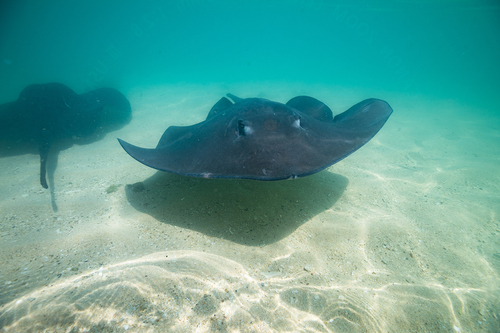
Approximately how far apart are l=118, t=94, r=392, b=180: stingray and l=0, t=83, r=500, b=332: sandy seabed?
3.04 feet

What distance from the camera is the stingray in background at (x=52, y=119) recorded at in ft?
19.6

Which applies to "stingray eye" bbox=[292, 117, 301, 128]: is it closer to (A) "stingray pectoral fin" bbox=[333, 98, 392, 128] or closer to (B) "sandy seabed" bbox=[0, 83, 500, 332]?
(A) "stingray pectoral fin" bbox=[333, 98, 392, 128]

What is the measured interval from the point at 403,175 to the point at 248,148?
4.56 meters

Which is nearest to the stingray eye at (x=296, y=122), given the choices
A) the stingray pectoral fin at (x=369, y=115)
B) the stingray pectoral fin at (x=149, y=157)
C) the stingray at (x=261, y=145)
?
the stingray at (x=261, y=145)

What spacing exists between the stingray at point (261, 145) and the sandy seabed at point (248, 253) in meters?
0.93

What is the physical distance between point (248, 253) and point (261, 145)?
4.31 ft

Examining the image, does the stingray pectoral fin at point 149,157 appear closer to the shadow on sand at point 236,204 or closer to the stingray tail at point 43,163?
the shadow on sand at point 236,204

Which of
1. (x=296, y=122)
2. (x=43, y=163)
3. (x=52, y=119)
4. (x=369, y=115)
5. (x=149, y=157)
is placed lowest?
(x=43, y=163)

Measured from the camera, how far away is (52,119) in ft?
20.6

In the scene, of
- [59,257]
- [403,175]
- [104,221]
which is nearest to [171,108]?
[104,221]

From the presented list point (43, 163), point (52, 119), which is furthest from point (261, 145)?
point (52, 119)

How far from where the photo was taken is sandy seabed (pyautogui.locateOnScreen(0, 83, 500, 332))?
1729mm

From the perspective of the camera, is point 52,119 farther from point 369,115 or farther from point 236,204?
point 369,115

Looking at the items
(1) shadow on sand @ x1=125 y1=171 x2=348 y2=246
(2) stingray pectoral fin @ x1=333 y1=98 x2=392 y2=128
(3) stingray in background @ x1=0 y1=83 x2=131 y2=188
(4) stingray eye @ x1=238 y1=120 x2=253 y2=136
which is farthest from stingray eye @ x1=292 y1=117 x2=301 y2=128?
(3) stingray in background @ x1=0 y1=83 x2=131 y2=188
